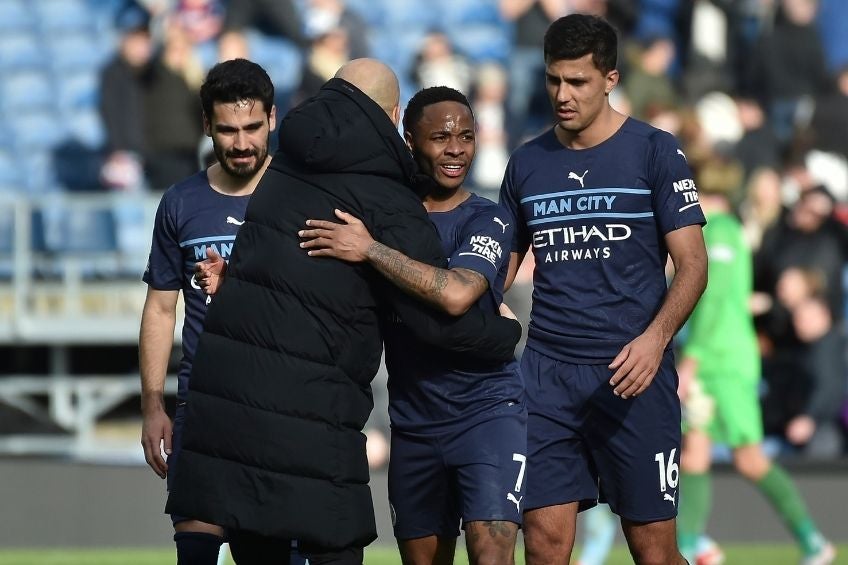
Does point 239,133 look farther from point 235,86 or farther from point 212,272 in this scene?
point 212,272

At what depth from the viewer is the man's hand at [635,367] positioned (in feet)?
18.3

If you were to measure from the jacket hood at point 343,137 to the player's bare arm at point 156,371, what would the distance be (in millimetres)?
1442

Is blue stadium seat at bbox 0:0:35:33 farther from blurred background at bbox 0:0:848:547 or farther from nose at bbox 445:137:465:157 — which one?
nose at bbox 445:137:465:157

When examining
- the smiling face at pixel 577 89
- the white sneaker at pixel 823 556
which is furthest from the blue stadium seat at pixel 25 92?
the smiling face at pixel 577 89

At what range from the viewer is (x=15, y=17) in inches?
615

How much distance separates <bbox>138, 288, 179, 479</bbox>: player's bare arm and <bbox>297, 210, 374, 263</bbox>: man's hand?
4.56ft

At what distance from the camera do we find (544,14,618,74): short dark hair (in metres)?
5.93

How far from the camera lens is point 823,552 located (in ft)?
30.9

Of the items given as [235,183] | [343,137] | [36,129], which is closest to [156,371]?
[235,183]

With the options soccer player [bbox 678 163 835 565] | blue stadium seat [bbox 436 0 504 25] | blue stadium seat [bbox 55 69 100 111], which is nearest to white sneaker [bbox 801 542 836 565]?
soccer player [bbox 678 163 835 565]

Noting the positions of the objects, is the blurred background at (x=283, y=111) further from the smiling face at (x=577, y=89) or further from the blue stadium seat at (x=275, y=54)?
the smiling face at (x=577, y=89)

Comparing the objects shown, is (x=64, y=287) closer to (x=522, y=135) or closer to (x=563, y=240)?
(x=522, y=135)

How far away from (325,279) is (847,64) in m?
9.30

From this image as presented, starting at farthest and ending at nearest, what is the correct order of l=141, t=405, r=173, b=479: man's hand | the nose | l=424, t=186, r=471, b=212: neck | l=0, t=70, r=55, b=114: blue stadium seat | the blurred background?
l=0, t=70, r=55, b=114: blue stadium seat
the blurred background
l=141, t=405, r=173, b=479: man's hand
l=424, t=186, r=471, b=212: neck
the nose
